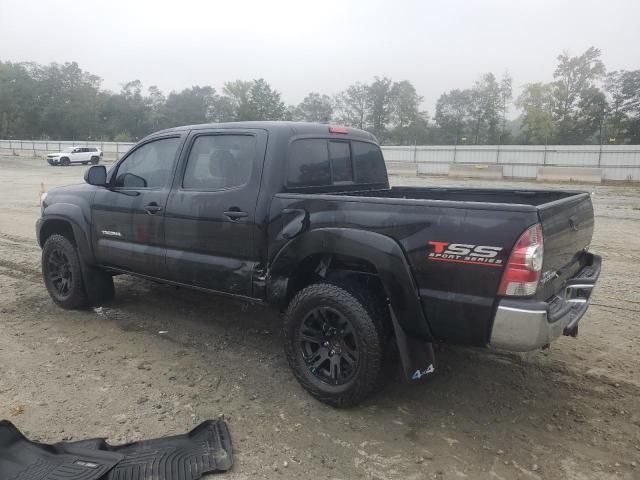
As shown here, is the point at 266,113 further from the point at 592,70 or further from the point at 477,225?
the point at 477,225

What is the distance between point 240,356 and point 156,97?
300ft

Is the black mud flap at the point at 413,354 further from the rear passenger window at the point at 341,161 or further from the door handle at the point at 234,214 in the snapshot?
the rear passenger window at the point at 341,161

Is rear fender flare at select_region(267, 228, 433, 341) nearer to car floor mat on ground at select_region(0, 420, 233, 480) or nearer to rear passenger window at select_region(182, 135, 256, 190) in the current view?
rear passenger window at select_region(182, 135, 256, 190)

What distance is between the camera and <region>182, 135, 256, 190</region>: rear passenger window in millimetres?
4070

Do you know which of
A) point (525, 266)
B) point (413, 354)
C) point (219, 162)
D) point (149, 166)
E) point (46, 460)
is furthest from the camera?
point (149, 166)

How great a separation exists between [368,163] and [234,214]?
5.08 feet

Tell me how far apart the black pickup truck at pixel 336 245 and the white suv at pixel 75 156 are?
3680cm

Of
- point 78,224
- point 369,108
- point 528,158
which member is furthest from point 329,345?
point 369,108

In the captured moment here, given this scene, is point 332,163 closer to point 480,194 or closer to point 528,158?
point 480,194

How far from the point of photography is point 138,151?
16.3 feet

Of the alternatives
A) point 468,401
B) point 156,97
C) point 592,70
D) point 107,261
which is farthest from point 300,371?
point 156,97

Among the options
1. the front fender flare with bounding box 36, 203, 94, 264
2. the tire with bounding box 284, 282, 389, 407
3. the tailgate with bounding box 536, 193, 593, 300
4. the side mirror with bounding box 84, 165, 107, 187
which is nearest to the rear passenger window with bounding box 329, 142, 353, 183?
the tire with bounding box 284, 282, 389, 407

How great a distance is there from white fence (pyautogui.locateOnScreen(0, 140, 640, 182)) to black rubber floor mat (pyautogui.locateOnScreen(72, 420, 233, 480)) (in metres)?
25.1

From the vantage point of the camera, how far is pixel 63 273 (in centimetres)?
560
